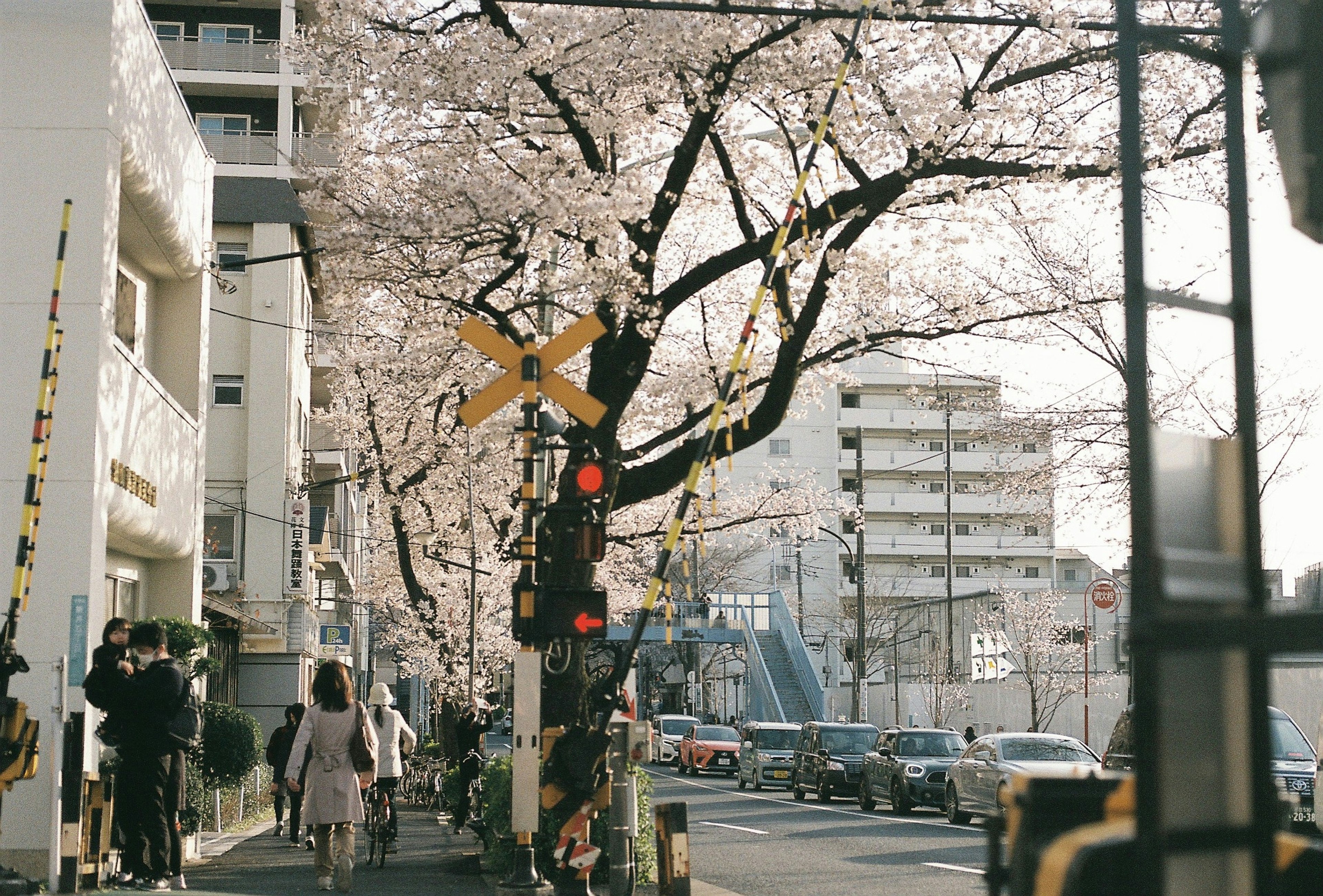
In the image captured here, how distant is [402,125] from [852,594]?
74.4 m

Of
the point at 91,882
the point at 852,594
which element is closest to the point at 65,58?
the point at 91,882

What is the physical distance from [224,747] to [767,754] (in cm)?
2291

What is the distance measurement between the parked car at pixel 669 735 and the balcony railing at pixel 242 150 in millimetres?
24574

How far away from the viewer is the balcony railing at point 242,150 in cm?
4488

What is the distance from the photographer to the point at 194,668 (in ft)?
51.7

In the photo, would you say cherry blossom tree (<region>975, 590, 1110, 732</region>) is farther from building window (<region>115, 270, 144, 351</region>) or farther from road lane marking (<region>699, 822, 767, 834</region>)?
building window (<region>115, 270, 144, 351</region>)

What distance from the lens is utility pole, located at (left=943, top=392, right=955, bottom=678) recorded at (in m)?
48.3

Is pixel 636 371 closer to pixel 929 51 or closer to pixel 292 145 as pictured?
pixel 929 51

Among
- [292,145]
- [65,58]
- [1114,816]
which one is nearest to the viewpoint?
[1114,816]

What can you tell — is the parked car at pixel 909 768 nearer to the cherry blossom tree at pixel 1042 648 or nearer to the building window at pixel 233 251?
→ the cherry blossom tree at pixel 1042 648

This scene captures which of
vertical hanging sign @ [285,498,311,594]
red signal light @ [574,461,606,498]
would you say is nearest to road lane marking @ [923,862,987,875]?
red signal light @ [574,461,606,498]

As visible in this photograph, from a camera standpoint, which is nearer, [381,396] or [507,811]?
[507,811]

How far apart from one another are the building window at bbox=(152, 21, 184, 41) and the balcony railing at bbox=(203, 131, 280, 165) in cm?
336

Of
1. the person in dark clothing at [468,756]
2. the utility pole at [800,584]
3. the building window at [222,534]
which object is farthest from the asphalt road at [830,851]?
the utility pole at [800,584]
